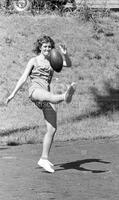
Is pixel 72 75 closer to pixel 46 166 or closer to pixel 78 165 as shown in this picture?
pixel 78 165

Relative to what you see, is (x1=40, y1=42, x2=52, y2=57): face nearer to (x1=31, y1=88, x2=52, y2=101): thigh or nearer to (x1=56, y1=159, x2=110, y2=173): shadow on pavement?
(x1=31, y1=88, x2=52, y2=101): thigh

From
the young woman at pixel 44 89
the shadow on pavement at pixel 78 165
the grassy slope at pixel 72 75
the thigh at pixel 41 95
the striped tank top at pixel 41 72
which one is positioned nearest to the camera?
the thigh at pixel 41 95

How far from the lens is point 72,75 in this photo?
63.2 ft

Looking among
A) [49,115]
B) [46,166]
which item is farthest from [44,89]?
[46,166]

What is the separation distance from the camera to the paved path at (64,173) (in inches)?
301

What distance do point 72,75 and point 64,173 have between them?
1030 cm

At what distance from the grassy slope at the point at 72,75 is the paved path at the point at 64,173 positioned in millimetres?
1190

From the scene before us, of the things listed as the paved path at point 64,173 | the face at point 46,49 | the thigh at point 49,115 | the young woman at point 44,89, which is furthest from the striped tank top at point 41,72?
the paved path at point 64,173

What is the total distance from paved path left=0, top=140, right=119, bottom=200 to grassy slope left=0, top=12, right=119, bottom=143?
1190 mm

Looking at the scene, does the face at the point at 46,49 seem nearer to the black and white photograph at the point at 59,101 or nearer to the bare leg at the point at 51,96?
the black and white photograph at the point at 59,101

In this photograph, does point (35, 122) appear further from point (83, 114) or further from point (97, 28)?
point (97, 28)

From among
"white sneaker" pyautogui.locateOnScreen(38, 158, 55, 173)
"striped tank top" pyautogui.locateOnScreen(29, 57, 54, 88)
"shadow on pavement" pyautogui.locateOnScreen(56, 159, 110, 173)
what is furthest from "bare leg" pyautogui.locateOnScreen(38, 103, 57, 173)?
"shadow on pavement" pyautogui.locateOnScreen(56, 159, 110, 173)

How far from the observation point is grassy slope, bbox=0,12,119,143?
1378 cm

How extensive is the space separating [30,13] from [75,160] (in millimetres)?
12751
